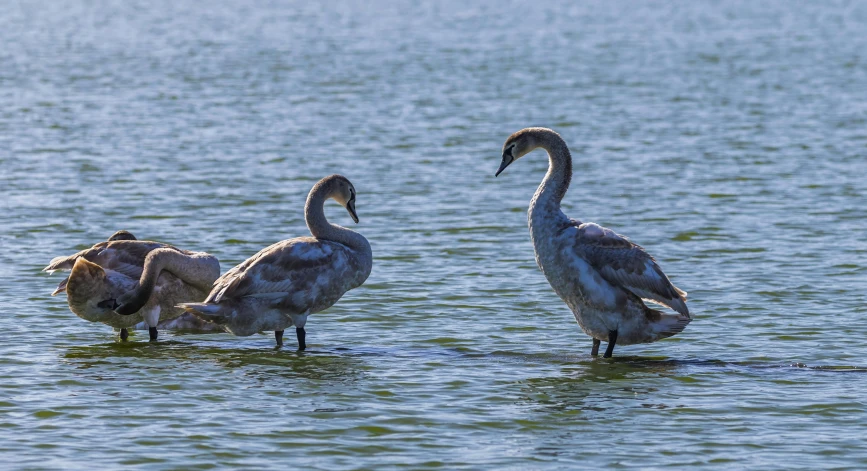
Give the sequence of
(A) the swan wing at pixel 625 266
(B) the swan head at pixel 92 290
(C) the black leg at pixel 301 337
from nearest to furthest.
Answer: (A) the swan wing at pixel 625 266 → (B) the swan head at pixel 92 290 → (C) the black leg at pixel 301 337

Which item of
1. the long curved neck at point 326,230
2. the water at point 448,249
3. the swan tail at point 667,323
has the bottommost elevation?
the water at point 448,249

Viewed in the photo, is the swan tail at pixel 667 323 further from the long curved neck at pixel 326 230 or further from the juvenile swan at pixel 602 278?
the long curved neck at pixel 326 230

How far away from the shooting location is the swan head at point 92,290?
12289 mm

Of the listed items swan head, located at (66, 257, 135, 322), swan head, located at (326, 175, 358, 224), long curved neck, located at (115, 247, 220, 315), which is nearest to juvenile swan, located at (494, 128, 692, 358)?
swan head, located at (326, 175, 358, 224)

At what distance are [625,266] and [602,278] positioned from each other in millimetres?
222

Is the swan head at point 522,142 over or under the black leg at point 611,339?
over

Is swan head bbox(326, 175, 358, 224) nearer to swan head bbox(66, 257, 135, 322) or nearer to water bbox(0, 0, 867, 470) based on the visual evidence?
water bbox(0, 0, 867, 470)

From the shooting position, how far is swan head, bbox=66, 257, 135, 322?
12289mm

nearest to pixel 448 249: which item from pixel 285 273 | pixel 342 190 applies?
pixel 342 190

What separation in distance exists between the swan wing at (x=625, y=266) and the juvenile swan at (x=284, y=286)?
2.10m

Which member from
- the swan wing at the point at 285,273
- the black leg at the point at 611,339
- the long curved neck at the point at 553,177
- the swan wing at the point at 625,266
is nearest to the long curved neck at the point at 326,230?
the swan wing at the point at 285,273

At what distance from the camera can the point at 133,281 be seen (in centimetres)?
1284

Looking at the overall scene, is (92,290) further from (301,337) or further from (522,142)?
(522,142)

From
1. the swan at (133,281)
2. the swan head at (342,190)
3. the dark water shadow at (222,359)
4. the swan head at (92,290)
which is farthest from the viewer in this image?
the swan head at (342,190)
